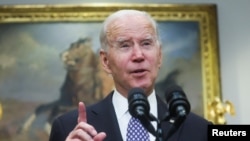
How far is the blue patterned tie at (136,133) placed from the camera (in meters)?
1.47

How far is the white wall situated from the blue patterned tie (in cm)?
234

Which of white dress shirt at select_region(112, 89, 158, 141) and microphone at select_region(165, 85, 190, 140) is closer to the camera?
microphone at select_region(165, 85, 190, 140)

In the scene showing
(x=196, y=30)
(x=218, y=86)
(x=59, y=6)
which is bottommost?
(x=218, y=86)

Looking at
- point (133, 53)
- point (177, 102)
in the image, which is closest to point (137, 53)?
point (133, 53)

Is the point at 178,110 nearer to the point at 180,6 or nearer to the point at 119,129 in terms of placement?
the point at 119,129

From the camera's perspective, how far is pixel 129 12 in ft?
5.25

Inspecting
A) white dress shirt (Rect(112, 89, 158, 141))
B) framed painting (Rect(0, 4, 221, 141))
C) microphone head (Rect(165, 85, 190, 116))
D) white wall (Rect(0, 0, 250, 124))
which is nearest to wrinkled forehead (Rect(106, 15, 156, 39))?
white dress shirt (Rect(112, 89, 158, 141))

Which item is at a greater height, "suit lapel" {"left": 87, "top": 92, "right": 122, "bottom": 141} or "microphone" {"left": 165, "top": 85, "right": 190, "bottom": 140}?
"microphone" {"left": 165, "top": 85, "right": 190, "bottom": 140}

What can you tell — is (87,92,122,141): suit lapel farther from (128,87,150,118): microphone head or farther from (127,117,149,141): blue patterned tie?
(128,87,150,118): microphone head

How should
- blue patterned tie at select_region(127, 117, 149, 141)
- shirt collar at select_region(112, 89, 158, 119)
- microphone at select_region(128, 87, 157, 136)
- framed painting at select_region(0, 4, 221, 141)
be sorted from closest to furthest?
microphone at select_region(128, 87, 157, 136) → blue patterned tie at select_region(127, 117, 149, 141) → shirt collar at select_region(112, 89, 158, 119) → framed painting at select_region(0, 4, 221, 141)

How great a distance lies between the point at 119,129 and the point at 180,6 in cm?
240

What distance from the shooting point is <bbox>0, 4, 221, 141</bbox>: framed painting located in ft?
11.9

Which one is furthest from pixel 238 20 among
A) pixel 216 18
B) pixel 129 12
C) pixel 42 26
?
pixel 129 12

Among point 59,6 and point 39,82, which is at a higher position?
point 59,6
